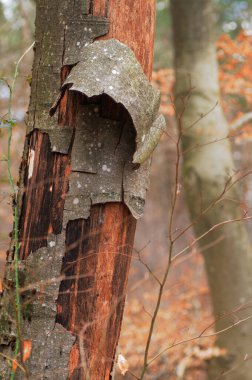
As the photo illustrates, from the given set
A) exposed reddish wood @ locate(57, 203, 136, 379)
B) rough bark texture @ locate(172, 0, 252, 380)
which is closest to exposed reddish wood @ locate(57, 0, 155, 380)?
exposed reddish wood @ locate(57, 203, 136, 379)

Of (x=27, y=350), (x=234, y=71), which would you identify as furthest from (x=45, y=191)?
(x=234, y=71)

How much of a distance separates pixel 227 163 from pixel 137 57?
4.81m

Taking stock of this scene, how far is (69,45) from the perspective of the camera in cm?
249

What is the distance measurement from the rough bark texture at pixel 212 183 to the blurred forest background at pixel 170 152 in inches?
14.6

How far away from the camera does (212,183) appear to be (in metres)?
7.03

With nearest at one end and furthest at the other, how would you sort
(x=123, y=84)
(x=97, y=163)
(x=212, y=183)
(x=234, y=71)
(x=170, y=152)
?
(x=123, y=84), (x=97, y=163), (x=212, y=183), (x=234, y=71), (x=170, y=152)

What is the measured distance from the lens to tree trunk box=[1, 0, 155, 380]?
2.42m

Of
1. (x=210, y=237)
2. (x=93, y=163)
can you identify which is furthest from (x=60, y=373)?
(x=210, y=237)

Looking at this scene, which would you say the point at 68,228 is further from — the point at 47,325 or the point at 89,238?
the point at 47,325

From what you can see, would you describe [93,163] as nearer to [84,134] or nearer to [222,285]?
[84,134]

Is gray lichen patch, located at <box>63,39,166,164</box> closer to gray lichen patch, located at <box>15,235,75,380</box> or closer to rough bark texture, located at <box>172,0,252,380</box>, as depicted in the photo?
gray lichen patch, located at <box>15,235,75,380</box>

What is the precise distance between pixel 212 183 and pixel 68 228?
15.8 ft

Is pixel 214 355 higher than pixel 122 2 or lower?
lower

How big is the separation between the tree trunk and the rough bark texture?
14.4 feet
